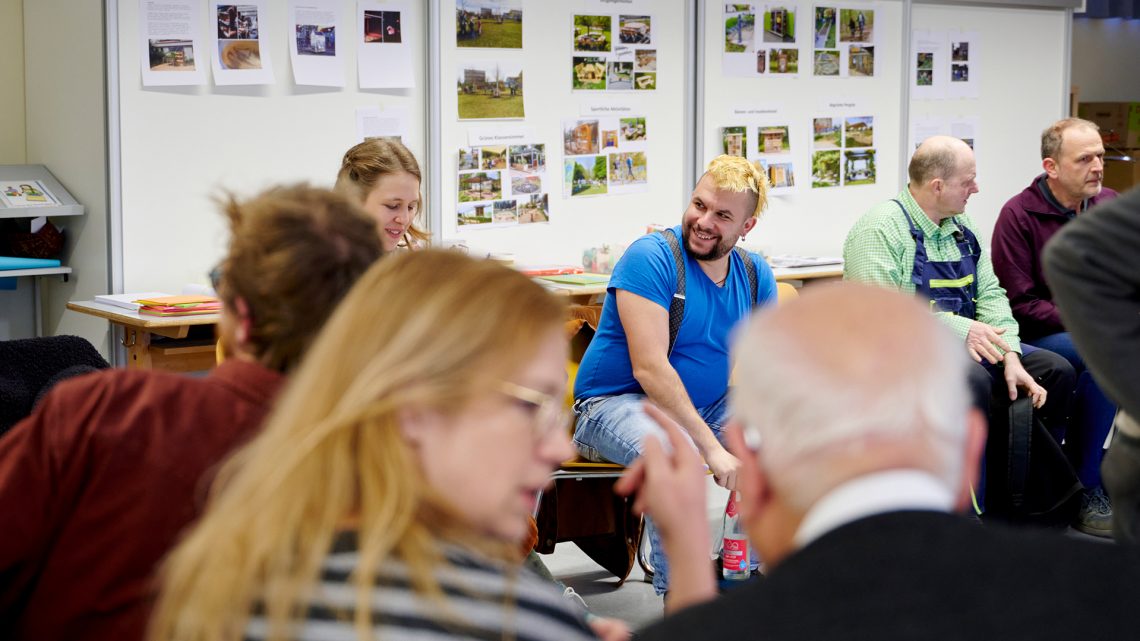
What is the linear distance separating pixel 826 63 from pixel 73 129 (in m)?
3.30

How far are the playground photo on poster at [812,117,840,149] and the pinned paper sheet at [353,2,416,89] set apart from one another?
2007mm

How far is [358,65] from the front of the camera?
4.71 m

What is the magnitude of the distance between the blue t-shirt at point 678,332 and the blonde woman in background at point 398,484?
226 centimetres

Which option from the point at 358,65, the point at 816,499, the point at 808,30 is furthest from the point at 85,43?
the point at 816,499

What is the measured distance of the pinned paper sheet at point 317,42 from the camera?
4566 millimetres

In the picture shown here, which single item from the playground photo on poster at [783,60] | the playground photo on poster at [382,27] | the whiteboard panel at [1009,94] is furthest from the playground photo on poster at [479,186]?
the whiteboard panel at [1009,94]

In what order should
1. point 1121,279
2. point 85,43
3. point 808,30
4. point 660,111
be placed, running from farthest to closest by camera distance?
point 808,30 < point 660,111 < point 85,43 < point 1121,279

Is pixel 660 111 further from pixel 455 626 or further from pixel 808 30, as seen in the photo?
pixel 455 626

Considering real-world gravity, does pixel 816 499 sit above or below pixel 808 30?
below

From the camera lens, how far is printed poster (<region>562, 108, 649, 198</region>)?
205 inches

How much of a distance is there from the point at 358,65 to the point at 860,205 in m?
2.57

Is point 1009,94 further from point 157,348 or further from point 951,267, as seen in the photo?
point 157,348

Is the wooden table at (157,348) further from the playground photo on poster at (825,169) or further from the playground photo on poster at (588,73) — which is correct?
the playground photo on poster at (825,169)

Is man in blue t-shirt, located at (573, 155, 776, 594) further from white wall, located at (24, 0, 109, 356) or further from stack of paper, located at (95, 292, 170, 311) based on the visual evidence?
white wall, located at (24, 0, 109, 356)
